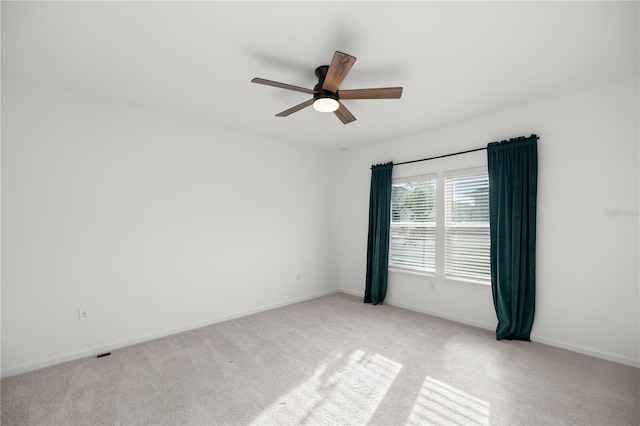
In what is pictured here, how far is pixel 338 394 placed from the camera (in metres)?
2.30

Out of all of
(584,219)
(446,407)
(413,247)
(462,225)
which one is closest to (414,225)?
(413,247)

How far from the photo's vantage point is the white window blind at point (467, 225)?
3.73m

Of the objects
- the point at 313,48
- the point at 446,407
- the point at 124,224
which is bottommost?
the point at 446,407

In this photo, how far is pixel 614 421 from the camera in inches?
78.0

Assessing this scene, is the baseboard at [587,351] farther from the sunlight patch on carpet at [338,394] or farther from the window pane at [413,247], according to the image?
the sunlight patch on carpet at [338,394]

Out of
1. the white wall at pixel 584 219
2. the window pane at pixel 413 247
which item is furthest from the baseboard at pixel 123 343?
the white wall at pixel 584 219

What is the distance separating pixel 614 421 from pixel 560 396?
Result: 1.01 feet

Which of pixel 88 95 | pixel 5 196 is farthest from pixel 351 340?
pixel 88 95

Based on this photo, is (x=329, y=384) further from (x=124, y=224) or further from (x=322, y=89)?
(x=124, y=224)

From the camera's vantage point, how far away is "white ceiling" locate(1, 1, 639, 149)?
186 cm

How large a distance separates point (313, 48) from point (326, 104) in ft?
1.43

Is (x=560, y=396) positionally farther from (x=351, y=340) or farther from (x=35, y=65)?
(x=35, y=65)

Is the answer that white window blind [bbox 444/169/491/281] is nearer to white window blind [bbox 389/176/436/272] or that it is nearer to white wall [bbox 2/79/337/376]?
white window blind [bbox 389/176/436/272]

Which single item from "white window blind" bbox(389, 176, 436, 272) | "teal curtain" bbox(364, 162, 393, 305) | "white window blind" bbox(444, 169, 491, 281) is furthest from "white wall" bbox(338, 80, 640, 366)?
"teal curtain" bbox(364, 162, 393, 305)
